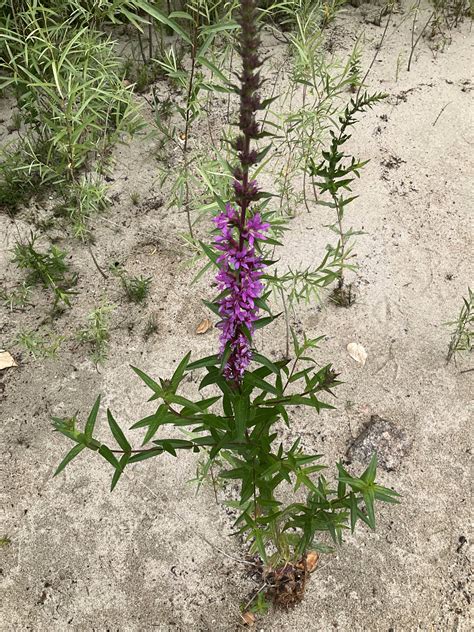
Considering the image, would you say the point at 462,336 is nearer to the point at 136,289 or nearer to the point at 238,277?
the point at 136,289

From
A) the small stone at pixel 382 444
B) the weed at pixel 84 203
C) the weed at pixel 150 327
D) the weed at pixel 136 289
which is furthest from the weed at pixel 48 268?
the small stone at pixel 382 444

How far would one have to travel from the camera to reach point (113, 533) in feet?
7.71

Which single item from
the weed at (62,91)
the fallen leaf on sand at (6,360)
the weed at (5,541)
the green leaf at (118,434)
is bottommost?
the weed at (5,541)

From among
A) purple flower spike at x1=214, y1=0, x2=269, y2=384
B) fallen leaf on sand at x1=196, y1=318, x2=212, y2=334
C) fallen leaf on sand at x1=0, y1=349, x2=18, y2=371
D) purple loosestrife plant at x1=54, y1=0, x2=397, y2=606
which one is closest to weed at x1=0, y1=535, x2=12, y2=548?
fallen leaf on sand at x1=0, y1=349, x2=18, y2=371


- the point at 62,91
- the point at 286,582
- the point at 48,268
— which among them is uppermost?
the point at 62,91

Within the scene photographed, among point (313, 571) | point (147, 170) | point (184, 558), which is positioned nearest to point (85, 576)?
point (184, 558)

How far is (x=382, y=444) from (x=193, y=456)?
0.82 meters

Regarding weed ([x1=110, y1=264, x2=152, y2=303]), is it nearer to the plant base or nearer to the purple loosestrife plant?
the purple loosestrife plant

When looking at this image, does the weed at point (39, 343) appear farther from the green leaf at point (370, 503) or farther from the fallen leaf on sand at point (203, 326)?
the green leaf at point (370, 503)

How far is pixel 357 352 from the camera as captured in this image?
2799 millimetres

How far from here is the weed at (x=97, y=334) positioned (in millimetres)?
2701

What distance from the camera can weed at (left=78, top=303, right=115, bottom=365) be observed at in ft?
8.86

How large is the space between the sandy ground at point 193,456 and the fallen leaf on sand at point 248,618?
53 mm

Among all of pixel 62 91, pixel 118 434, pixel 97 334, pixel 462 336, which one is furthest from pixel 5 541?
pixel 462 336
